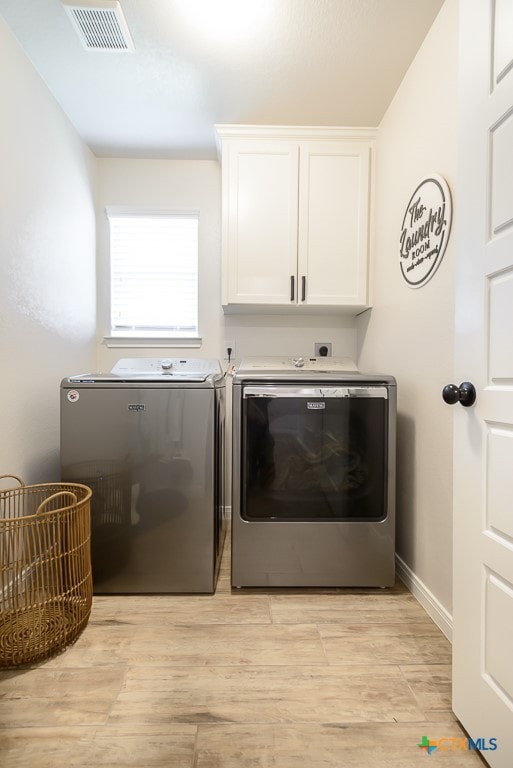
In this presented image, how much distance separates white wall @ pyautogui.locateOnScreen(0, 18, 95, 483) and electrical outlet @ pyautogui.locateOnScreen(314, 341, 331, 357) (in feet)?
4.84

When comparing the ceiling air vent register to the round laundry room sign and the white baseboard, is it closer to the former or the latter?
the round laundry room sign

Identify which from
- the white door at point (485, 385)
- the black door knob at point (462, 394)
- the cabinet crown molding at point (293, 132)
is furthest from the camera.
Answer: the cabinet crown molding at point (293, 132)

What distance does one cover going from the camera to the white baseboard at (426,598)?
1.39 m

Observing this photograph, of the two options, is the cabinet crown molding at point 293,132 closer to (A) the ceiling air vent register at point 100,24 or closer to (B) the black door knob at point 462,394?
(A) the ceiling air vent register at point 100,24

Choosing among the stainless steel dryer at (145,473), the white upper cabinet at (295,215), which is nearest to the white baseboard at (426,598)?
the stainless steel dryer at (145,473)

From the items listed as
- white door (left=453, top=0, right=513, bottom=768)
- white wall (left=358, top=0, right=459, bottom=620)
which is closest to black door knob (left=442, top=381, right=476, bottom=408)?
white door (left=453, top=0, right=513, bottom=768)

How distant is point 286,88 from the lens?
5.95 feet

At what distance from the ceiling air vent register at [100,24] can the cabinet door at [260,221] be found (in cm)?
69

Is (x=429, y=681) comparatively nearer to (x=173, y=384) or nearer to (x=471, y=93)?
(x=173, y=384)

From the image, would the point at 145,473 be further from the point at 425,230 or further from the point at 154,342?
the point at 425,230

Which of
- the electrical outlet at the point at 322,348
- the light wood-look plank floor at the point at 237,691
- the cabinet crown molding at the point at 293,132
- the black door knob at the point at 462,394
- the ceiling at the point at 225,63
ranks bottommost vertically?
the light wood-look plank floor at the point at 237,691

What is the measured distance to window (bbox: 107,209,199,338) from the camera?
2.49m

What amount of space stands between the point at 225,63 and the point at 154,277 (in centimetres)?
123

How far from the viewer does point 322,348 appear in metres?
2.50
